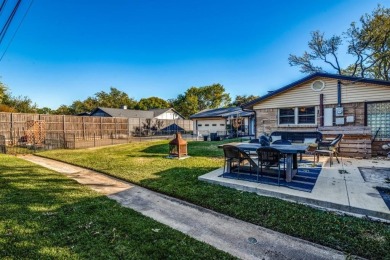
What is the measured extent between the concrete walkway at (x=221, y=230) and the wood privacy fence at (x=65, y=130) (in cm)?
1189

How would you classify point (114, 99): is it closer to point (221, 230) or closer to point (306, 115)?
point (306, 115)

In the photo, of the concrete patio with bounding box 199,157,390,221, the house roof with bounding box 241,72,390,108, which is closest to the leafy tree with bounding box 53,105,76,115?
the house roof with bounding box 241,72,390,108

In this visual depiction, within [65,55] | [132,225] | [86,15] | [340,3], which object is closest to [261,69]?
[340,3]

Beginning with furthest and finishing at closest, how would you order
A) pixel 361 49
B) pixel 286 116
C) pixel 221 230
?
pixel 361 49 < pixel 286 116 < pixel 221 230

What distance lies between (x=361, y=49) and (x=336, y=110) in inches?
674

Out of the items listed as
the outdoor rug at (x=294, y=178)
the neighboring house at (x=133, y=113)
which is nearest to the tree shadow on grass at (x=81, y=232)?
the outdoor rug at (x=294, y=178)

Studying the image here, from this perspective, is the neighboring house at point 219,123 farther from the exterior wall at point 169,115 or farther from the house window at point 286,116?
the exterior wall at point 169,115

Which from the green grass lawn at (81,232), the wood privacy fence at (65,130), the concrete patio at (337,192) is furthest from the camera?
the wood privacy fence at (65,130)

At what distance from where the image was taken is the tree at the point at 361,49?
1870 centimetres

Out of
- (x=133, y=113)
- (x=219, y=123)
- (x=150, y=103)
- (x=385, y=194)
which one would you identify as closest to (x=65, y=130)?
(x=219, y=123)

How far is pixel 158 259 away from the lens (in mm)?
2264

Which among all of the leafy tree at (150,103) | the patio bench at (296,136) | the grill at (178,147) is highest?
the leafy tree at (150,103)

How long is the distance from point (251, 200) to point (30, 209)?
4.13 m

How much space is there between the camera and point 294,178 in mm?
5113
